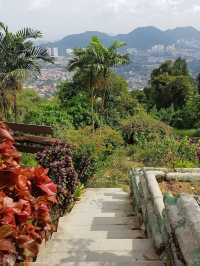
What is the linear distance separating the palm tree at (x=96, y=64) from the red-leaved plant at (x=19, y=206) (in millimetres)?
19170

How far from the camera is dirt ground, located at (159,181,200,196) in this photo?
5.52m

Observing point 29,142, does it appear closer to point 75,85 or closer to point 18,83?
point 18,83

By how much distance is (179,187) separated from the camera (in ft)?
18.8

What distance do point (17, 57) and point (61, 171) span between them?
13093 millimetres

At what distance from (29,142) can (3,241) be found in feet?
21.3

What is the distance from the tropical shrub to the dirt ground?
4.00 feet

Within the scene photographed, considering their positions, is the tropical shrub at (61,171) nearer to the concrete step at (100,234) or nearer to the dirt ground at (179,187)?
the concrete step at (100,234)

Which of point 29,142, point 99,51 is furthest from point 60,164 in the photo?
point 99,51

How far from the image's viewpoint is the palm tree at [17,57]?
58.3 ft

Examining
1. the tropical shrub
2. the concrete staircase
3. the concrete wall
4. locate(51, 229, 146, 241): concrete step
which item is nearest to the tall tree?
the tropical shrub

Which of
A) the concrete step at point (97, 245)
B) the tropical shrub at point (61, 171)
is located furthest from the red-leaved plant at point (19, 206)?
the tropical shrub at point (61, 171)

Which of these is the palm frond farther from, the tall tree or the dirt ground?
the tall tree

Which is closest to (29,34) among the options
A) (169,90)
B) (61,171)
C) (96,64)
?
(96,64)

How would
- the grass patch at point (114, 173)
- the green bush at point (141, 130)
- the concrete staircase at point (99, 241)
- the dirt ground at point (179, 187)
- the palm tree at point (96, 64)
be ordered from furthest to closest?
the palm tree at point (96, 64) < the green bush at point (141, 130) < the grass patch at point (114, 173) < the dirt ground at point (179, 187) < the concrete staircase at point (99, 241)
